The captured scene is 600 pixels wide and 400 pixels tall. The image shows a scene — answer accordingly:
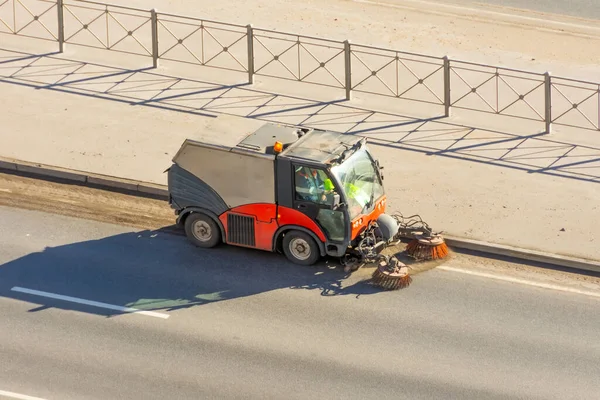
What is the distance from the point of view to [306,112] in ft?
74.3

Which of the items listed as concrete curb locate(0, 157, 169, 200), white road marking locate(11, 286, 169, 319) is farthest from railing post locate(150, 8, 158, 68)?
white road marking locate(11, 286, 169, 319)

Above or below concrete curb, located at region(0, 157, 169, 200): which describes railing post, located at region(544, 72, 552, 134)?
above

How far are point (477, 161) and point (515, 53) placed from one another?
5.31 metres

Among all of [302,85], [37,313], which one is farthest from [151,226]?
[302,85]

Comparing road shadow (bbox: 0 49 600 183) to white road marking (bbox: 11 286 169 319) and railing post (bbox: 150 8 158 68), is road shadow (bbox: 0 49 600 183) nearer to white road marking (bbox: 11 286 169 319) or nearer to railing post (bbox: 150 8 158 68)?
railing post (bbox: 150 8 158 68)

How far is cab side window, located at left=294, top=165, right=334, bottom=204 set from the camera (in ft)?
54.6

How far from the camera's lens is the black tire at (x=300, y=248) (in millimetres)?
17016

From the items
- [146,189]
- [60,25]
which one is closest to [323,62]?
[60,25]

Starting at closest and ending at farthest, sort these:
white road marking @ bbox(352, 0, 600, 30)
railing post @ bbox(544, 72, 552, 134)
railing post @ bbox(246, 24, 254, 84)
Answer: railing post @ bbox(544, 72, 552, 134), railing post @ bbox(246, 24, 254, 84), white road marking @ bbox(352, 0, 600, 30)

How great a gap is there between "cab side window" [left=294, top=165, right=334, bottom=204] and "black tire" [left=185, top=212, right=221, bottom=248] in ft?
5.04

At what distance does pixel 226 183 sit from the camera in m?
17.2

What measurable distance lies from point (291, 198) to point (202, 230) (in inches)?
65.1

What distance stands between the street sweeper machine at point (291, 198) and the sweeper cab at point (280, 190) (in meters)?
0.01

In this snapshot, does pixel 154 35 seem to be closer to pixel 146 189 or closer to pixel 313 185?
pixel 146 189
